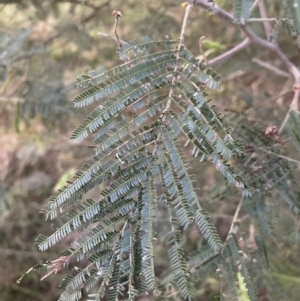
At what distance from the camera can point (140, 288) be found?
49 cm

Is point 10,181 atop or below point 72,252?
atop

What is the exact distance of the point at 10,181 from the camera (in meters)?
1.73

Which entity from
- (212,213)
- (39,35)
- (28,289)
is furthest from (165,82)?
(28,289)

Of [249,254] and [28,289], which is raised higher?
[28,289]

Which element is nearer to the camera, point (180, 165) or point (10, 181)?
point (180, 165)

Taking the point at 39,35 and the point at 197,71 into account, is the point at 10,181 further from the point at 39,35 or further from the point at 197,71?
the point at 197,71

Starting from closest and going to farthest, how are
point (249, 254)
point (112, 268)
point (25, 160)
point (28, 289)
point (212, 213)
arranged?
point (112, 268), point (249, 254), point (212, 213), point (28, 289), point (25, 160)

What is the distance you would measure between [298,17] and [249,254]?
0.41 metres

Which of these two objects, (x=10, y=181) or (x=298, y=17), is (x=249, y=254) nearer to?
(x=298, y=17)

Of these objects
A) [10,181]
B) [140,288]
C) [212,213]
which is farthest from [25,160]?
[140,288]

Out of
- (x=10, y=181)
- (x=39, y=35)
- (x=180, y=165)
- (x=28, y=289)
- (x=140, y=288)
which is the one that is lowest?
(x=140, y=288)

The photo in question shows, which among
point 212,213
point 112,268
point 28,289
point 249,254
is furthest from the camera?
point 28,289

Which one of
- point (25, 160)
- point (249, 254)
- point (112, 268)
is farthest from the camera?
point (25, 160)

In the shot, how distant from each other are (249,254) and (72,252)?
0.36 meters
